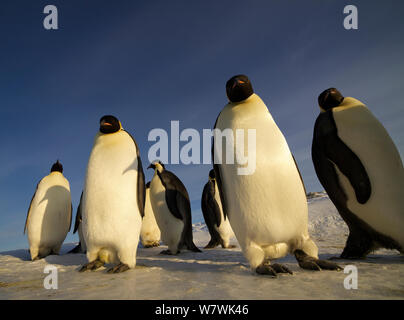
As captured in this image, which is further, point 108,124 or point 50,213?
point 50,213

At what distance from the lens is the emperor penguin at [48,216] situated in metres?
5.41

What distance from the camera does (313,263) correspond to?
254 cm

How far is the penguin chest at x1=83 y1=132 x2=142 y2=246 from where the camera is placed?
11.0ft

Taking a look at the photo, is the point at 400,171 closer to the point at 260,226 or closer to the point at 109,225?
the point at 260,226

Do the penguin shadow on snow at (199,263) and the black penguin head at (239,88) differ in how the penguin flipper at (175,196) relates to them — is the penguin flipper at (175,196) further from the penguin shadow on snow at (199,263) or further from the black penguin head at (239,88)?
the black penguin head at (239,88)

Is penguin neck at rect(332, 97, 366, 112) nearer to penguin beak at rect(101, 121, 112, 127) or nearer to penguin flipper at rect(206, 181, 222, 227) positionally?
penguin beak at rect(101, 121, 112, 127)

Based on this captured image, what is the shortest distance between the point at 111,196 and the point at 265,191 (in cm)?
203

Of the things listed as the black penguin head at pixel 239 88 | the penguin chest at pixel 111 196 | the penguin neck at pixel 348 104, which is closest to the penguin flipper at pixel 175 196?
the penguin chest at pixel 111 196

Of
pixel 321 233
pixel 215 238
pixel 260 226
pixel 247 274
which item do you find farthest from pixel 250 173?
pixel 321 233

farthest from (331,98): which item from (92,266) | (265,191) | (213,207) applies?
(213,207)

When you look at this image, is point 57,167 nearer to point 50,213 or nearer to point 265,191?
point 50,213

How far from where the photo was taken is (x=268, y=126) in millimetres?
2934

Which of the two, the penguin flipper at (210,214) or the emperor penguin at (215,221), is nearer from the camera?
the emperor penguin at (215,221)
